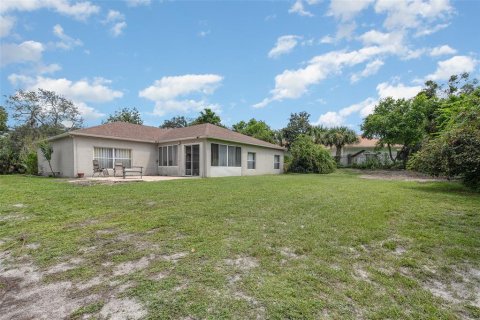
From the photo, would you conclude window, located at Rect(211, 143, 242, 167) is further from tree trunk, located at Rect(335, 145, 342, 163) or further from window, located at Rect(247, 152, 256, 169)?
tree trunk, located at Rect(335, 145, 342, 163)

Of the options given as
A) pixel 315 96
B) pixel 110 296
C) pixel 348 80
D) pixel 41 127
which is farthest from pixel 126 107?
pixel 110 296

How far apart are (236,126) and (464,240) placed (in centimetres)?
3597

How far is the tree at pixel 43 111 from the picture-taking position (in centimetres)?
2784

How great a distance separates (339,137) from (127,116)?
29.9 meters

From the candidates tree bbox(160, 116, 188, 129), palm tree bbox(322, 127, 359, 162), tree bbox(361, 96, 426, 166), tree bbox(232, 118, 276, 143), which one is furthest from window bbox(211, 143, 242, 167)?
tree bbox(160, 116, 188, 129)

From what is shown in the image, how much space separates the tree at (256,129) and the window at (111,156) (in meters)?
17.1

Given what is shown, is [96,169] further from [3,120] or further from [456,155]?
[3,120]

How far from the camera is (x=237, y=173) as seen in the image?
18.6m

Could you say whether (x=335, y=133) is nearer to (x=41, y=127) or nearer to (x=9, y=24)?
(x=9, y=24)

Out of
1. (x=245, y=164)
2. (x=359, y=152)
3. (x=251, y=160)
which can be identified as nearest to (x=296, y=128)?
(x=359, y=152)

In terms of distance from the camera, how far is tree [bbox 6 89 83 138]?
27.8 meters

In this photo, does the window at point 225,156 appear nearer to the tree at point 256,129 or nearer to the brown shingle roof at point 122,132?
the brown shingle roof at point 122,132

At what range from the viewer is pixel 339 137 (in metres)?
33.1

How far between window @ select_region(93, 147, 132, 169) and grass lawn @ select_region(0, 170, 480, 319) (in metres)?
10.6
